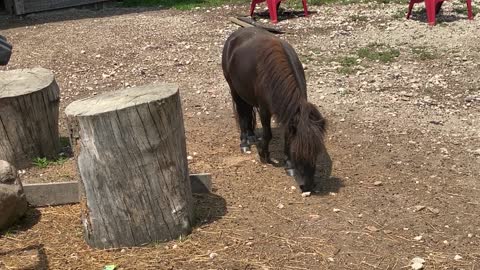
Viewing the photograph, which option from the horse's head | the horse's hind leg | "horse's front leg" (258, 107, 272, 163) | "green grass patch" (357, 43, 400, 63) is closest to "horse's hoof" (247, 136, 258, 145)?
the horse's hind leg

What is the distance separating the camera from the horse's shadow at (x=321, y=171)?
5.37 meters

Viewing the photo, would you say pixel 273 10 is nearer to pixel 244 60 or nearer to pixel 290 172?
pixel 244 60

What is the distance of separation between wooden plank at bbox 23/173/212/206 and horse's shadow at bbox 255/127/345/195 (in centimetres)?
103

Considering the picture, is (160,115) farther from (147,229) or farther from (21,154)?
(21,154)

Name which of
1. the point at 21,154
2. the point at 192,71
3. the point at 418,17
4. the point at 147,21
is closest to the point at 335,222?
the point at 21,154

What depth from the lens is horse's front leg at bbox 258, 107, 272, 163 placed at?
575cm

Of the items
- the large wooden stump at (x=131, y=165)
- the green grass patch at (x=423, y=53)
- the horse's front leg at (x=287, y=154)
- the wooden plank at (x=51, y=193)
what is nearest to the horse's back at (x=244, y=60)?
Result: the horse's front leg at (x=287, y=154)

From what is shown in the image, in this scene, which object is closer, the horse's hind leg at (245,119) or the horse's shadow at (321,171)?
the horse's shadow at (321,171)

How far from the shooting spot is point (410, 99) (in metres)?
7.46

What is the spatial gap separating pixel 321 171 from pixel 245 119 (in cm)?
116

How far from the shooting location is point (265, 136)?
590cm

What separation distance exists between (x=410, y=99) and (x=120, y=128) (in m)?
4.49

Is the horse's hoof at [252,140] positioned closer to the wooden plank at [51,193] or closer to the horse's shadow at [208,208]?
the horse's shadow at [208,208]

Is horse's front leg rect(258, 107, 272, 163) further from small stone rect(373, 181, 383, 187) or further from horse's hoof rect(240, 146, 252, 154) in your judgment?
small stone rect(373, 181, 383, 187)
